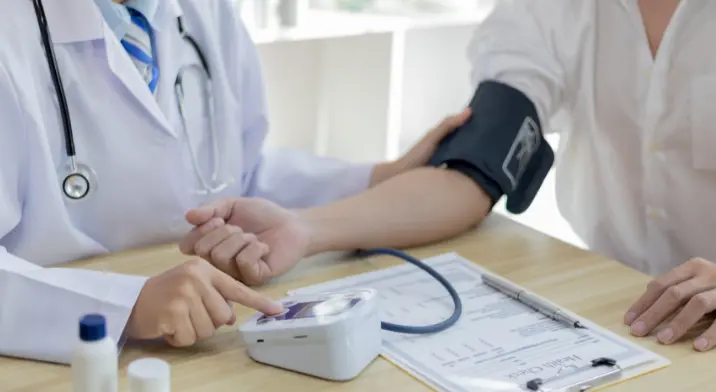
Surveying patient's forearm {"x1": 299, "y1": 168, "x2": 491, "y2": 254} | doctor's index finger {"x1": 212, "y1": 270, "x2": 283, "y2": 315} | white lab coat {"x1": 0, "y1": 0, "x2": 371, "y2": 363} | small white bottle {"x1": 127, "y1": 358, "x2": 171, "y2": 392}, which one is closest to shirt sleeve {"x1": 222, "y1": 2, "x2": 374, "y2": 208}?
white lab coat {"x1": 0, "y1": 0, "x2": 371, "y2": 363}

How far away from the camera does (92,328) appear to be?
0.71 m

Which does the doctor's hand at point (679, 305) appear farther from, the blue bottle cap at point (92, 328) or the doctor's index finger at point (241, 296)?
the blue bottle cap at point (92, 328)

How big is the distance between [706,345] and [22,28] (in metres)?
0.88

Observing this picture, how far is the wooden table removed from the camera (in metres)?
0.86

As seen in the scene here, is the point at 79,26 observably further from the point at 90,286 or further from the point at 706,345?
the point at 706,345

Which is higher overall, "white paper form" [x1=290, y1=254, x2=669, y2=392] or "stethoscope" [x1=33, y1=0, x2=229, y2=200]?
"stethoscope" [x1=33, y1=0, x2=229, y2=200]

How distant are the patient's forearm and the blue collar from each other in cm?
36

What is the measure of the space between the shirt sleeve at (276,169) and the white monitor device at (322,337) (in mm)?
522

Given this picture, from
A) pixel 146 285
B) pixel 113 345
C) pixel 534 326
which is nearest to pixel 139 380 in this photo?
pixel 113 345

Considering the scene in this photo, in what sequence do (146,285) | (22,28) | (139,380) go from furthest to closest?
(22,28)
(146,285)
(139,380)

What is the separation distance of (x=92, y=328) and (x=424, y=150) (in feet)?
2.46

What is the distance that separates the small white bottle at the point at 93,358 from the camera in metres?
0.72

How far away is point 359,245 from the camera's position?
3.92 feet

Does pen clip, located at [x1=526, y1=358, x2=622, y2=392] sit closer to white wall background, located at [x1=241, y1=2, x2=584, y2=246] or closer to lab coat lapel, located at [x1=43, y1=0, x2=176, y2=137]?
lab coat lapel, located at [x1=43, y1=0, x2=176, y2=137]
